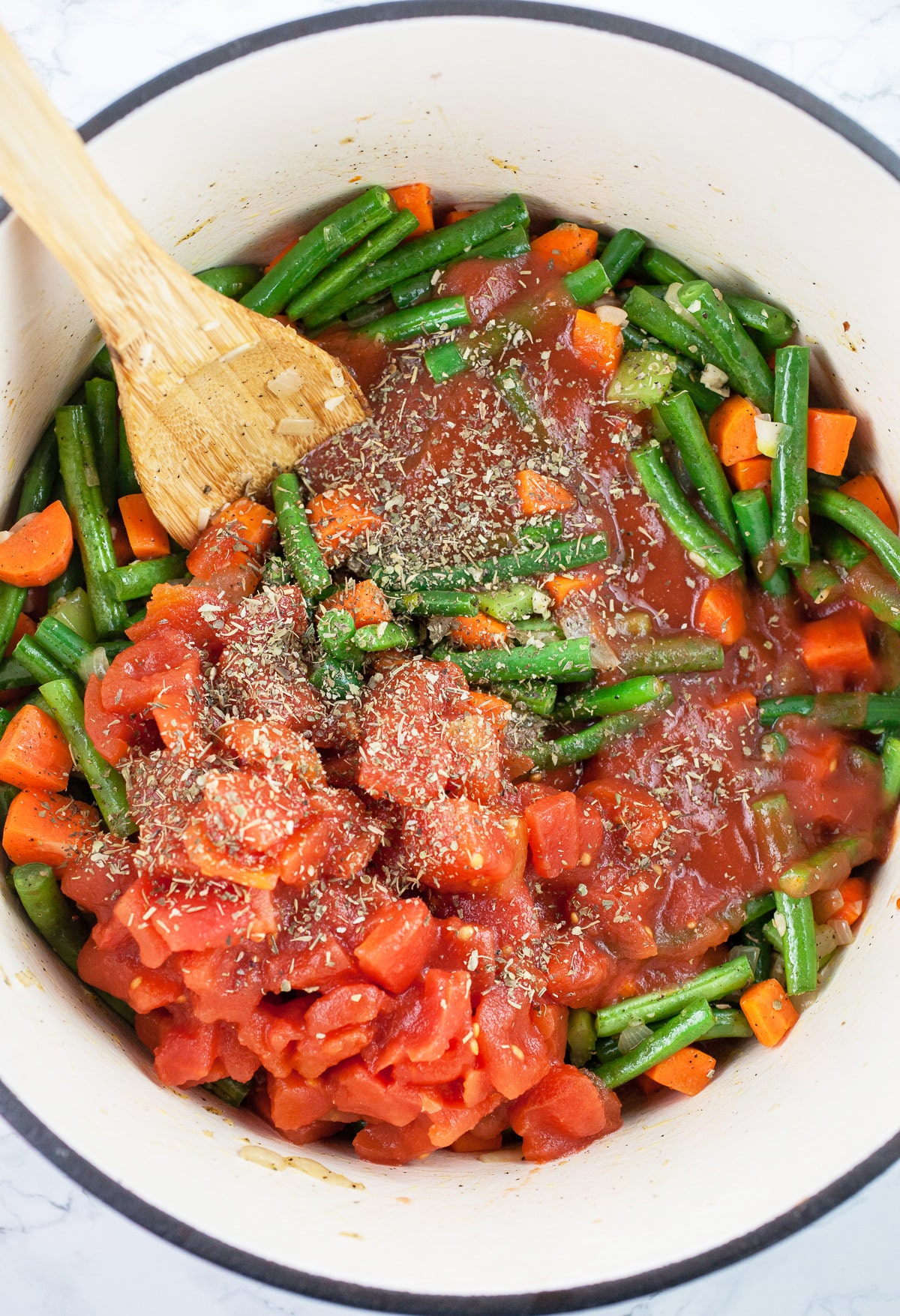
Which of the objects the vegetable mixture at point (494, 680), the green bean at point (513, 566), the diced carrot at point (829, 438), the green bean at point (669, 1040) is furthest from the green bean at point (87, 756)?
the diced carrot at point (829, 438)

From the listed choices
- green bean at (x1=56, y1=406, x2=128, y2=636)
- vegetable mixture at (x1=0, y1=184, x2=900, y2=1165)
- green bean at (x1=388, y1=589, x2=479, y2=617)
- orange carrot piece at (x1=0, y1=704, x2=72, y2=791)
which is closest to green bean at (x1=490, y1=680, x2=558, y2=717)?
vegetable mixture at (x1=0, y1=184, x2=900, y2=1165)

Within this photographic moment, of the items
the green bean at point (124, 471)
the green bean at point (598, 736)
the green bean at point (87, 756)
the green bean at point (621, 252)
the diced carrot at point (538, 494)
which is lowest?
the green bean at point (598, 736)

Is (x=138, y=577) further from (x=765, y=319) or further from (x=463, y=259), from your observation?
(x=765, y=319)

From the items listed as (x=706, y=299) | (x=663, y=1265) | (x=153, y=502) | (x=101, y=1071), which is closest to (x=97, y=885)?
(x=101, y=1071)

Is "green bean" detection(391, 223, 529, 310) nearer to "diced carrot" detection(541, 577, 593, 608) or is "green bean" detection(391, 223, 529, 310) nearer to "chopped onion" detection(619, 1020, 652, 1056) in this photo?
Answer: "diced carrot" detection(541, 577, 593, 608)

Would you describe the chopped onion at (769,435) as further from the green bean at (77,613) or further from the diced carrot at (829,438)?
the green bean at (77,613)

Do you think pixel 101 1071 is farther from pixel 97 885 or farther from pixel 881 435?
pixel 881 435

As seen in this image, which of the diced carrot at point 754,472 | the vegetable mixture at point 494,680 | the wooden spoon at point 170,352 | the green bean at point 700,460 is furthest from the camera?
the diced carrot at point 754,472
